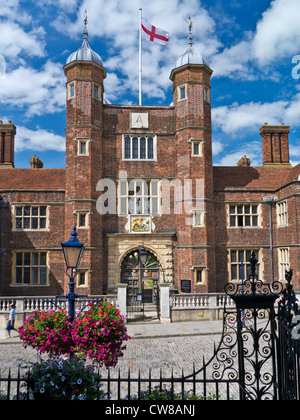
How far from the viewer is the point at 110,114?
19.2 m

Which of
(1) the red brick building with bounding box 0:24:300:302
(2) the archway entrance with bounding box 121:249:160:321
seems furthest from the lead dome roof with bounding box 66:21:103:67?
(2) the archway entrance with bounding box 121:249:160:321

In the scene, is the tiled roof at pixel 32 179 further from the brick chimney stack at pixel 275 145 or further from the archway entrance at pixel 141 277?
the brick chimney stack at pixel 275 145

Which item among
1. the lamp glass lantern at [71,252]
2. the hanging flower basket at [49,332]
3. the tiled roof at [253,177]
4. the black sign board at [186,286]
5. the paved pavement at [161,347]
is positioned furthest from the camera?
the tiled roof at [253,177]

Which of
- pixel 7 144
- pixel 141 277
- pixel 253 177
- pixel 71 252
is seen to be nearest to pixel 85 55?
pixel 7 144

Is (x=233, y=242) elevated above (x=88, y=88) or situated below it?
below

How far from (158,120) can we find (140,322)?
11.7 meters

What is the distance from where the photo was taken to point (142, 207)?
18.8 meters

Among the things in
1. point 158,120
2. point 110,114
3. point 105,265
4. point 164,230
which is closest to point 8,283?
point 105,265

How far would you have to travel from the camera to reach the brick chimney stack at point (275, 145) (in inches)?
960

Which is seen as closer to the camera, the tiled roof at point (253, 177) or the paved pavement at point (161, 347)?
the paved pavement at point (161, 347)

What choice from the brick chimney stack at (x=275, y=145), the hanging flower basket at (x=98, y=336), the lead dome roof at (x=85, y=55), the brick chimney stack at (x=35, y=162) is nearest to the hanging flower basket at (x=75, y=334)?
the hanging flower basket at (x=98, y=336)

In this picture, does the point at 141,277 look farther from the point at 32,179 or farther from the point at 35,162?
the point at 35,162

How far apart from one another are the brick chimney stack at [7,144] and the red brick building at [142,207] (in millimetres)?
4716
